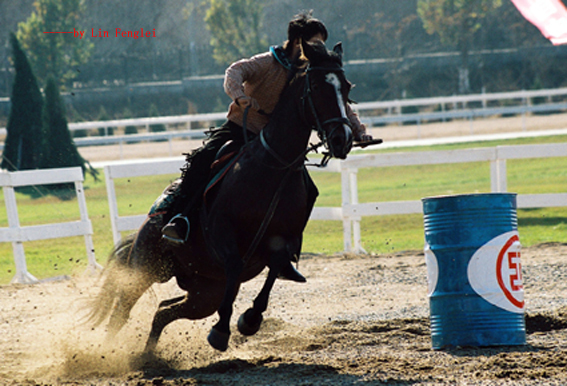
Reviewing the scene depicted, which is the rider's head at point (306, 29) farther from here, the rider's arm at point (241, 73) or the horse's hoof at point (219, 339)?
the horse's hoof at point (219, 339)

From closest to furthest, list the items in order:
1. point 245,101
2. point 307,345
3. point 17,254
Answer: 1. point 245,101
2. point 307,345
3. point 17,254

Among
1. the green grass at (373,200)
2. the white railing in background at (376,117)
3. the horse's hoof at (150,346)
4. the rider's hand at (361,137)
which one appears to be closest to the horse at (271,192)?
the rider's hand at (361,137)

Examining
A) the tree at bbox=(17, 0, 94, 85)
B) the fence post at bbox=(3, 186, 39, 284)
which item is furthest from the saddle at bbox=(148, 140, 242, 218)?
the tree at bbox=(17, 0, 94, 85)

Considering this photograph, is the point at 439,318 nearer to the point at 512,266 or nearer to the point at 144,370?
the point at 512,266

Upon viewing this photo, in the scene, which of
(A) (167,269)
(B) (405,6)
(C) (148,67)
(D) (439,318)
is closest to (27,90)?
(A) (167,269)

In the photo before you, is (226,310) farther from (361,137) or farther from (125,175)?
(125,175)

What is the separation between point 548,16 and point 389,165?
678 cm

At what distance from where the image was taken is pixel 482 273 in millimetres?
5598

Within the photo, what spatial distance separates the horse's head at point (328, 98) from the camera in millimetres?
4777

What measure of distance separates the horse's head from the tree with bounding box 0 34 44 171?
656 inches

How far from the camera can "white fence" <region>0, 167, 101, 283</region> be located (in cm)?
1103

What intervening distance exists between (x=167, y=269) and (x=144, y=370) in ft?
3.39

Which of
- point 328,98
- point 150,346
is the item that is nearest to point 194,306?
point 150,346

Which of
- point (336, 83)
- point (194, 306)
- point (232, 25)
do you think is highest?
point (232, 25)
